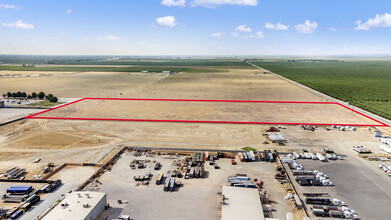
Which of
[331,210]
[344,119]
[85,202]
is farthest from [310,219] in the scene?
[344,119]

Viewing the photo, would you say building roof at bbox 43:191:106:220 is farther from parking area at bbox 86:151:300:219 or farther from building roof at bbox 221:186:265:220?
building roof at bbox 221:186:265:220

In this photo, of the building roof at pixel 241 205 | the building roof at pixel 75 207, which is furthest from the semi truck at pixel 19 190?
the building roof at pixel 241 205

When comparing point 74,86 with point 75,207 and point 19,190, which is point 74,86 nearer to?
point 19,190

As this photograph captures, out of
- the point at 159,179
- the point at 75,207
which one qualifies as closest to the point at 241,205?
the point at 159,179

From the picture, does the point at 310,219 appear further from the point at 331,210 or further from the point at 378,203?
the point at 378,203

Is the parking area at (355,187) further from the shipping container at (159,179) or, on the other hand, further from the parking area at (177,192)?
the shipping container at (159,179)
